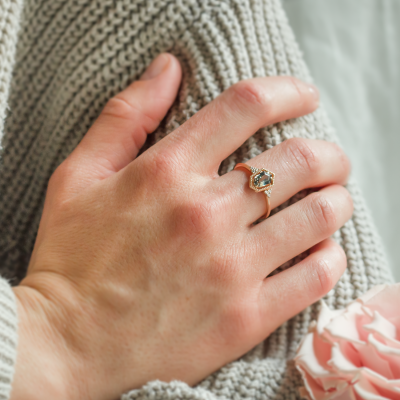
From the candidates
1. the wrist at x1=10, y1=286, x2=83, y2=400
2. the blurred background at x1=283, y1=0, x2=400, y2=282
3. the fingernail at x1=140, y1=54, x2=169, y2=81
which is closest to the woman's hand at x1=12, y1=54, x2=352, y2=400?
the wrist at x1=10, y1=286, x2=83, y2=400

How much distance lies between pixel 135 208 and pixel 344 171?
342 mm

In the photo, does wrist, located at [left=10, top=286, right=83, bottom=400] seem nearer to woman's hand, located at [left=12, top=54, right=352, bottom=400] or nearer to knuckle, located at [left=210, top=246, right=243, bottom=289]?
woman's hand, located at [left=12, top=54, right=352, bottom=400]

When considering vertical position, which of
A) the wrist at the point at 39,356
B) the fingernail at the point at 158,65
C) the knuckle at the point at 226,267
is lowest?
the wrist at the point at 39,356

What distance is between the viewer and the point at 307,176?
2.04 feet

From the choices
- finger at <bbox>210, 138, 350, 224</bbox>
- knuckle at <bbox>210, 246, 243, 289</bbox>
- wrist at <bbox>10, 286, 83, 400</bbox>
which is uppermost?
finger at <bbox>210, 138, 350, 224</bbox>

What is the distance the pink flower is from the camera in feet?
1.54

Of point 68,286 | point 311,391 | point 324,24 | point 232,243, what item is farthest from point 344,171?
point 324,24

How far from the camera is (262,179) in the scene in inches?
23.3

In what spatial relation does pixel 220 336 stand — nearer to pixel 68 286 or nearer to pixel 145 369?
pixel 145 369

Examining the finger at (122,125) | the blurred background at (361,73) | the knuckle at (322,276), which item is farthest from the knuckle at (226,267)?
the blurred background at (361,73)

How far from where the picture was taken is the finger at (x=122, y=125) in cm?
65

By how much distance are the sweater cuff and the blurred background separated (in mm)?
800

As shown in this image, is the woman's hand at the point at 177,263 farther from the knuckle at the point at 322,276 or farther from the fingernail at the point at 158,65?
the fingernail at the point at 158,65

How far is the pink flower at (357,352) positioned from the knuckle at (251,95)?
30cm
